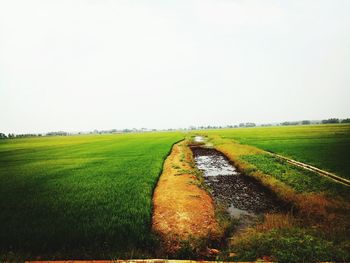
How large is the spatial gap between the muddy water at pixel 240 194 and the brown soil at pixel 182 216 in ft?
3.85

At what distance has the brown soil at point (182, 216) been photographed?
6.02 metres

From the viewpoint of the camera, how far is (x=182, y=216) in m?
7.34

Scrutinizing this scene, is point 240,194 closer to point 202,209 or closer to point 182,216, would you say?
point 202,209

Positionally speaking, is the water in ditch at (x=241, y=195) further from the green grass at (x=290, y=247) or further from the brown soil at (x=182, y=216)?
the green grass at (x=290, y=247)

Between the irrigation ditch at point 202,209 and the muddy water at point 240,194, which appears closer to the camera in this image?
the irrigation ditch at point 202,209

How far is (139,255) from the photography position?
17.0 feet

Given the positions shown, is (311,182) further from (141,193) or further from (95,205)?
(95,205)

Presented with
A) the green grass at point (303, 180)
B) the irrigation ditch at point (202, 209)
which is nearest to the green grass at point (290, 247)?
the irrigation ditch at point (202, 209)

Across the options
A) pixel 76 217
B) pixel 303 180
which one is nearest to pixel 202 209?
pixel 76 217

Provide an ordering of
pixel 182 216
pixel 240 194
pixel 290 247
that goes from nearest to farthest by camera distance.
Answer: pixel 290 247 → pixel 182 216 → pixel 240 194

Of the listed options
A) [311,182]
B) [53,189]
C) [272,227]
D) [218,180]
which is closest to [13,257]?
[53,189]

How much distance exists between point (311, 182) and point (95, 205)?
10789 mm

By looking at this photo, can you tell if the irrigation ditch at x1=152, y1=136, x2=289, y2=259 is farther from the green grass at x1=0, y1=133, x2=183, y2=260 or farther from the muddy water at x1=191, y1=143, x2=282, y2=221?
the green grass at x1=0, y1=133, x2=183, y2=260

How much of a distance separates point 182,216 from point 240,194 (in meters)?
4.68
